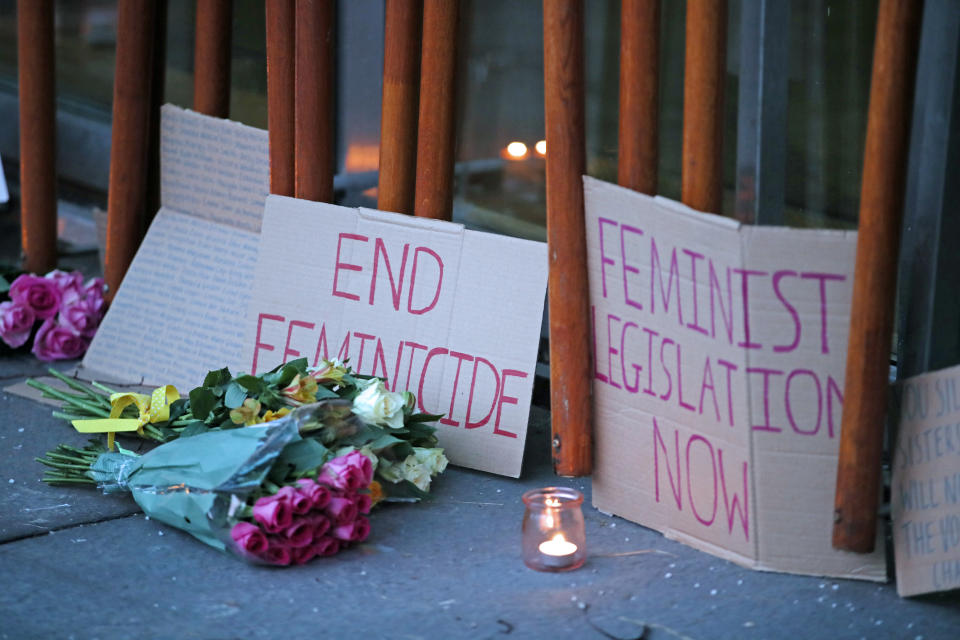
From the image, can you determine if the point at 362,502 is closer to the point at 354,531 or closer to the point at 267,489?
the point at 354,531

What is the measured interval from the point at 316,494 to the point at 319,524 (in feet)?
0.20

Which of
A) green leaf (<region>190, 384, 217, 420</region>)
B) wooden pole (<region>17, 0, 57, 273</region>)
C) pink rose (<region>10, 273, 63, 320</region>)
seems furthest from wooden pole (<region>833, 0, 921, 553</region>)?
wooden pole (<region>17, 0, 57, 273</region>)

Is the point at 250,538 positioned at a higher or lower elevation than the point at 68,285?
lower

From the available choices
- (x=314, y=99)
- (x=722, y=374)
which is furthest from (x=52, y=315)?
(x=722, y=374)

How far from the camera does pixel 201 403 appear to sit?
2654mm

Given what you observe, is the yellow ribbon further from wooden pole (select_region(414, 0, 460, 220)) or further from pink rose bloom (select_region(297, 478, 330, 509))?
wooden pole (select_region(414, 0, 460, 220))

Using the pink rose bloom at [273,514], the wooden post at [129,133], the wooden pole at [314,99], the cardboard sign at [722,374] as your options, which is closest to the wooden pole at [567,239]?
the cardboard sign at [722,374]

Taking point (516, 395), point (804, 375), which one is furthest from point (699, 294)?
point (516, 395)

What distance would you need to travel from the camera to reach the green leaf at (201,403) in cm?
265

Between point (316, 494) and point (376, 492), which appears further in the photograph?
point (376, 492)

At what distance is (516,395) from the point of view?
106 inches

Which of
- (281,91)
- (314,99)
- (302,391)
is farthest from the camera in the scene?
(281,91)

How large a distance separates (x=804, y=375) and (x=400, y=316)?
3.44ft

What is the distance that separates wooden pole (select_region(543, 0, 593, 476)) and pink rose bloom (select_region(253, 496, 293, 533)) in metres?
0.61
